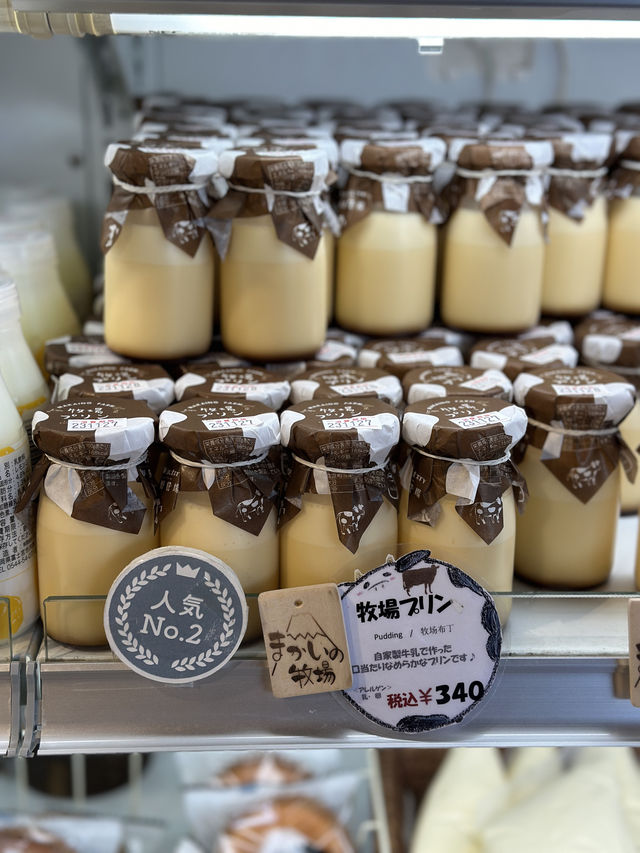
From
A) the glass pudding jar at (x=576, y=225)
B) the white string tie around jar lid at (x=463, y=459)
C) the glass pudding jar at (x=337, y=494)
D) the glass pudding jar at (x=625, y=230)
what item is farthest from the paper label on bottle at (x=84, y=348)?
the glass pudding jar at (x=625, y=230)

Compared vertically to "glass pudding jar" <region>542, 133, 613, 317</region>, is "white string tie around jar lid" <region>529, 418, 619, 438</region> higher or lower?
lower

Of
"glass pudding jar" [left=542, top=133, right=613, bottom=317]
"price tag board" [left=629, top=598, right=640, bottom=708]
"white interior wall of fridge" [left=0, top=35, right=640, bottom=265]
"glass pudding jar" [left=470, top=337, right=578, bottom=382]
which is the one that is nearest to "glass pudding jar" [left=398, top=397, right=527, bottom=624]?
"price tag board" [left=629, top=598, right=640, bottom=708]

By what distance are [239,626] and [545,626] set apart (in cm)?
32

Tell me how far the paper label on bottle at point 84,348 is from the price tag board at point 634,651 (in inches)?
27.0

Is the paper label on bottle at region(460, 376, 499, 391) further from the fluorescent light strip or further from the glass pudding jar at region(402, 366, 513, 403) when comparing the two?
the fluorescent light strip

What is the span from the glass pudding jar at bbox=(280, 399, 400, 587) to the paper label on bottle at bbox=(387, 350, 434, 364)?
0.26 m

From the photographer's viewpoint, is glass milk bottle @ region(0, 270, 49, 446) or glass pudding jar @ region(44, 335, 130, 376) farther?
glass pudding jar @ region(44, 335, 130, 376)

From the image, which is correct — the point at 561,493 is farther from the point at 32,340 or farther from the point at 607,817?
the point at 32,340

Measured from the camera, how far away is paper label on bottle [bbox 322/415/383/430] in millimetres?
841

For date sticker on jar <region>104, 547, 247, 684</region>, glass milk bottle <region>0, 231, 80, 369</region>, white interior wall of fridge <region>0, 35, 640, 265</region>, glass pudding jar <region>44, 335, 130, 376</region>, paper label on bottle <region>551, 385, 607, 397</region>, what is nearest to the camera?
date sticker on jar <region>104, 547, 247, 684</region>

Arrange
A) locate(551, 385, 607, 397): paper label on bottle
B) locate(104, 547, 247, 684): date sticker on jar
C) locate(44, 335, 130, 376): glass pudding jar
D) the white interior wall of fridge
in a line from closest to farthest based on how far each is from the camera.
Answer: locate(104, 547, 247, 684): date sticker on jar < locate(551, 385, 607, 397): paper label on bottle < locate(44, 335, 130, 376): glass pudding jar < the white interior wall of fridge

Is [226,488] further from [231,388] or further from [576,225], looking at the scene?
[576,225]

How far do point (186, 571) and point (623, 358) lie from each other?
673 mm

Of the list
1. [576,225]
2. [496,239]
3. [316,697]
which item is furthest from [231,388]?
[576,225]
